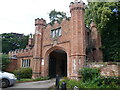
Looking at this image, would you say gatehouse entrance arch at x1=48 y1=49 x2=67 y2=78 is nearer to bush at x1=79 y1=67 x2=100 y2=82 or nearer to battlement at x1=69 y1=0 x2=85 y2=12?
battlement at x1=69 y1=0 x2=85 y2=12

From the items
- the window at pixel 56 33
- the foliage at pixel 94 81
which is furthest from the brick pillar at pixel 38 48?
the foliage at pixel 94 81

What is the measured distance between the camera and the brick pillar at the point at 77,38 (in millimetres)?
12836

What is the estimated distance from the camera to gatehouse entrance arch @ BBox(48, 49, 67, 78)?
18.4 m

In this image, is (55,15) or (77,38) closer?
(77,38)

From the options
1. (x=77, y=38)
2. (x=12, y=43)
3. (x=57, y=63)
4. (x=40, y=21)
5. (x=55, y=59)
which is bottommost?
(x=57, y=63)

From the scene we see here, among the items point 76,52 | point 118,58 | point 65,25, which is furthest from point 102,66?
point 65,25

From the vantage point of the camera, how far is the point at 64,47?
14.7 meters

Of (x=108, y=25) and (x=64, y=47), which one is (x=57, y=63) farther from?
(x=108, y=25)

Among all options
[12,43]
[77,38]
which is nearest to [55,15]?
[12,43]

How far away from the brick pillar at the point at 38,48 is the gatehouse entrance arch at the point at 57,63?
70.0 inches

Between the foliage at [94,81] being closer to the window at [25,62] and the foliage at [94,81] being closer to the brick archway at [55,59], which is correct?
the brick archway at [55,59]

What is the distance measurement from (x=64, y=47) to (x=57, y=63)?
6.54 m

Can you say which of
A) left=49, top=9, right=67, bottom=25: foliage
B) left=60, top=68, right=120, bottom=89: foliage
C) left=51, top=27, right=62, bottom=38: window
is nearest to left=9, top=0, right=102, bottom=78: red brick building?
left=51, top=27, right=62, bottom=38: window

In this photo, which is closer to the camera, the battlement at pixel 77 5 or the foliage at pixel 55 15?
the battlement at pixel 77 5
